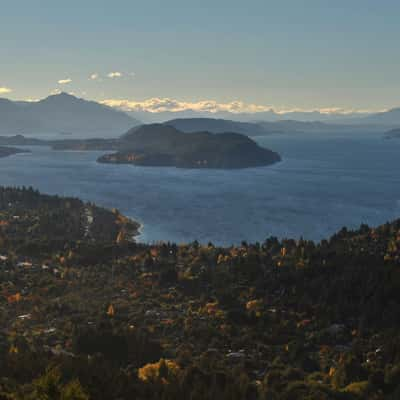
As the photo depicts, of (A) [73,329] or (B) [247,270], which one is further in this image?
(B) [247,270]

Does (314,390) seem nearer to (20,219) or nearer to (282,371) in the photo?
(282,371)

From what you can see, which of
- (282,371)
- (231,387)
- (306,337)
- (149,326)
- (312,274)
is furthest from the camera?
(312,274)

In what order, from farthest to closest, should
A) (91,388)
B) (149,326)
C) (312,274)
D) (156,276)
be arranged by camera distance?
1. (156,276)
2. (312,274)
3. (149,326)
4. (91,388)

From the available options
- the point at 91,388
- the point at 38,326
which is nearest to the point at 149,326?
the point at 38,326

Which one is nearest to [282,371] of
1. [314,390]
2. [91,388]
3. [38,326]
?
[314,390]

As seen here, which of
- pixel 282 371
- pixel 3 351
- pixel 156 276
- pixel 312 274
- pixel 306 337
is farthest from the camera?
pixel 156 276

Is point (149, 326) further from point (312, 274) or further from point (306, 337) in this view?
point (312, 274)
